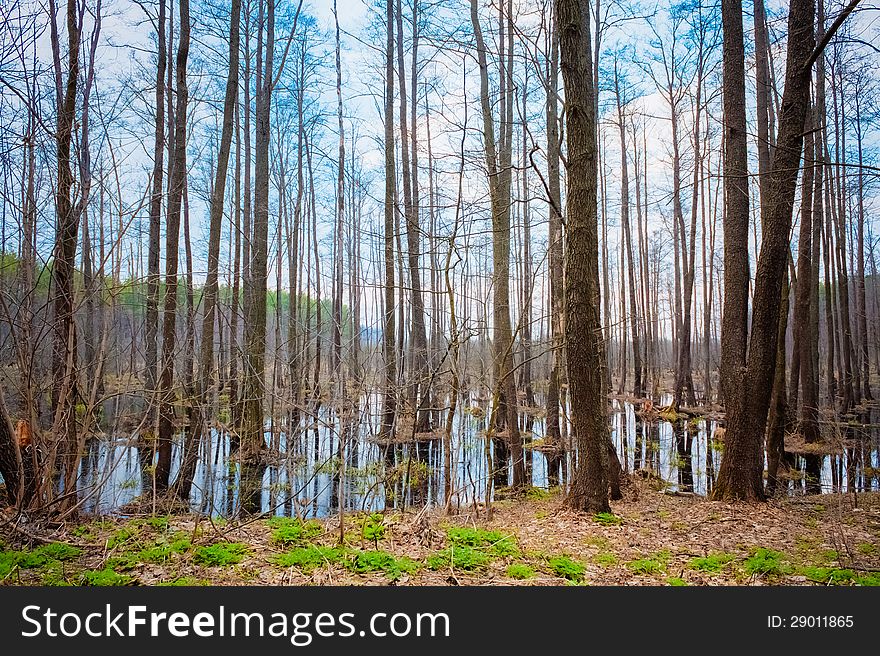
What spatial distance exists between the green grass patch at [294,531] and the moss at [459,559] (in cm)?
122

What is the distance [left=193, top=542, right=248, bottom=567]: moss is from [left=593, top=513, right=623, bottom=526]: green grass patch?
3.25 metres

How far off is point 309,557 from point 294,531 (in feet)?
2.46

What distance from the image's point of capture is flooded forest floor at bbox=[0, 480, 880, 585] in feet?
11.0

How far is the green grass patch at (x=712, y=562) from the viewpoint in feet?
11.9

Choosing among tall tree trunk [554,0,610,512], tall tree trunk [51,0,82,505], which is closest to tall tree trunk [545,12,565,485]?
tall tree trunk [554,0,610,512]

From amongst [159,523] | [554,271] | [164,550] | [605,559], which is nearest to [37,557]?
[164,550]

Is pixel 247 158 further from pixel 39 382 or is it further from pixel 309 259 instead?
pixel 39 382

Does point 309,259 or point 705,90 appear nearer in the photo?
point 705,90

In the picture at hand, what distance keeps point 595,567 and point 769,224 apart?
14.5 ft

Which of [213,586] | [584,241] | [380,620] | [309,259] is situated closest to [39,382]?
[213,586]

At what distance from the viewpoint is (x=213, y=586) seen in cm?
307

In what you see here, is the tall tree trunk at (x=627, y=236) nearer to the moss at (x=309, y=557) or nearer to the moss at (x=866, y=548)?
the moss at (x=866, y=548)

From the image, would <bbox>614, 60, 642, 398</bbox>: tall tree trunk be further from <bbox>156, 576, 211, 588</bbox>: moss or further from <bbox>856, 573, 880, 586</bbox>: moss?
<bbox>156, 576, 211, 588</bbox>: moss


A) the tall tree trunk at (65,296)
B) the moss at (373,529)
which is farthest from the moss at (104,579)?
the moss at (373,529)
